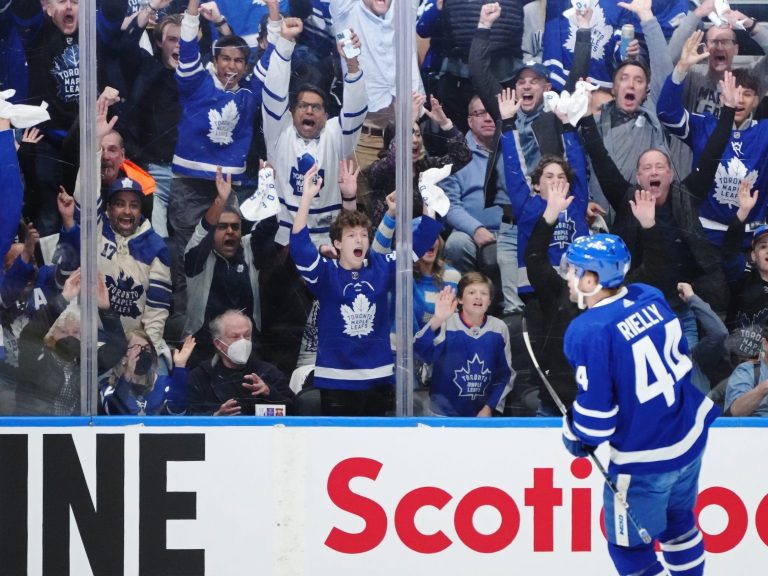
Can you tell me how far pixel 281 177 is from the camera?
372 centimetres

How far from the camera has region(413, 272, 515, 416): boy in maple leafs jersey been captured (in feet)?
12.2

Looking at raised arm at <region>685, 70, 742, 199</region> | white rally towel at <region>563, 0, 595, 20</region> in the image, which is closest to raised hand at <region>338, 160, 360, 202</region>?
white rally towel at <region>563, 0, 595, 20</region>

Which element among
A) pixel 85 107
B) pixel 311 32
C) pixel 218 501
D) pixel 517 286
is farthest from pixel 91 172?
pixel 517 286

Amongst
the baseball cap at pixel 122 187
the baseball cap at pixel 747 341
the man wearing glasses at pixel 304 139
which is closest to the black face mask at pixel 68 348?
the baseball cap at pixel 122 187

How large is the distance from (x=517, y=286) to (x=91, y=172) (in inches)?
59.4

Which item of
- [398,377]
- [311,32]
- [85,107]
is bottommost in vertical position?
[398,377]

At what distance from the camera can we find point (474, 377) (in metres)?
3.74

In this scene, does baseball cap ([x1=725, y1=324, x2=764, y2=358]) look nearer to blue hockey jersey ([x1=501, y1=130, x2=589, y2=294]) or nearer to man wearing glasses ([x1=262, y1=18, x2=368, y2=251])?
blue hockey jersey ([x1=501, y1=130, x2=589, y2=294])

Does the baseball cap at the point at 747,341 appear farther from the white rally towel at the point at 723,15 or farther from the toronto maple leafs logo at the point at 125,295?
the toronto maple leafs logo at the point at 125,295

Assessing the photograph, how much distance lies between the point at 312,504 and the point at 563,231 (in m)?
1.27

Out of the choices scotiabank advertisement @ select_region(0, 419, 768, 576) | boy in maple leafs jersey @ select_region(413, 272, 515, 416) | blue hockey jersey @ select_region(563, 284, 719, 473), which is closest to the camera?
blue hockey jersey @ select_region(563, 284, 719, 473)

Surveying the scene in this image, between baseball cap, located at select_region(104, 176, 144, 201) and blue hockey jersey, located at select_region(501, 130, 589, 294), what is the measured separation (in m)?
1.27

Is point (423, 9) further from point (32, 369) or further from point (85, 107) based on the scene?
point (32, 369)

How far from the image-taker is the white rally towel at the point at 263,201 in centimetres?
372
